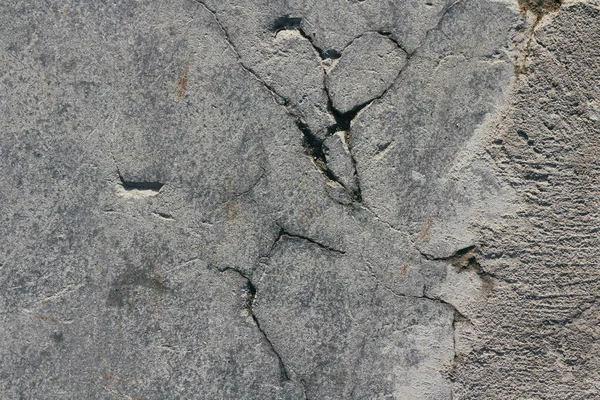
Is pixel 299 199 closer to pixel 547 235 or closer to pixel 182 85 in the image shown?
pixel 182 85

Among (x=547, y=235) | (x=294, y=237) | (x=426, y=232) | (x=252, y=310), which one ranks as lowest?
(x=252, y=310)

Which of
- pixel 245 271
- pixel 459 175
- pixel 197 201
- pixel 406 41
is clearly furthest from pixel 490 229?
pixel 197 201

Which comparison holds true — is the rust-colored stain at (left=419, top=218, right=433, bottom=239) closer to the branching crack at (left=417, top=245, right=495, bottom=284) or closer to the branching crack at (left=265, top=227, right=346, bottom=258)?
the branching crack at (left=417, top=245, right=495, bottom=284)

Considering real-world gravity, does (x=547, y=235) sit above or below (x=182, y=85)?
above

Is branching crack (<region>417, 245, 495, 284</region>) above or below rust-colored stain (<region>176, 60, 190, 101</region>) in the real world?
below

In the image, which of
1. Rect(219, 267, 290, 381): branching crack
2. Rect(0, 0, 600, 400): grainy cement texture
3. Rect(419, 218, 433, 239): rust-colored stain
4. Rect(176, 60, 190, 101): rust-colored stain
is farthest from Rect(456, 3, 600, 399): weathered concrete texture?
Rect(176, 60, 190, 101): rust-colored stain

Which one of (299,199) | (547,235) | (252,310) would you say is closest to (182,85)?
(299,199)

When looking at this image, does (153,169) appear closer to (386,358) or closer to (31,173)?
(31,173)

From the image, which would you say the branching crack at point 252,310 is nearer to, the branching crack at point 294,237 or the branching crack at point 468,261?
the branching crack at point 294,237
